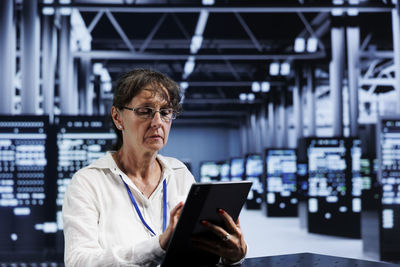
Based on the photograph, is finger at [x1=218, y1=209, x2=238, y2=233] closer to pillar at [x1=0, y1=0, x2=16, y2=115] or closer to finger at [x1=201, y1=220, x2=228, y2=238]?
finger at [x1=201, y1=220, x2=228, y2=238]

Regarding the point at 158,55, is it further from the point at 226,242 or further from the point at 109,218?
the point at 226,242

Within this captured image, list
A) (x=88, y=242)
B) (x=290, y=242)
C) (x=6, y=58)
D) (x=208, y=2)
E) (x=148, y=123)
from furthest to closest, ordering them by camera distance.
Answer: (x=290, y=242) → (x=208, y=2) → (x=6, y=58) → (x=148, y=123) → (x=88, y=242)

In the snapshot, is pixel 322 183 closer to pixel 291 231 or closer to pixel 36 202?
pixel 291 231

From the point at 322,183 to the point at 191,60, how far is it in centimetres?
741

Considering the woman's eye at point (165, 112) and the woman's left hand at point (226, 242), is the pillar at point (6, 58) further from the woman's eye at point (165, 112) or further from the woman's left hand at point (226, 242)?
the woman's left hand at point (226, 242)

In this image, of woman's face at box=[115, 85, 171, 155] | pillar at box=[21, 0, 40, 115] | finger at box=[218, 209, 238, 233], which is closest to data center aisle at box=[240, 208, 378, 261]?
pillar at box=[21, 0, 40, 115]

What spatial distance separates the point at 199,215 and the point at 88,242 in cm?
51

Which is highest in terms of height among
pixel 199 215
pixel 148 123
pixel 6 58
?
pixel 6 58

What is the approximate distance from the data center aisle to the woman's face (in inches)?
261

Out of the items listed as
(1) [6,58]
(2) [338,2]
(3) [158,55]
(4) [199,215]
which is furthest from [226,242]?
(3) [158,55]

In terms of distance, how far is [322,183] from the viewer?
11.2 m

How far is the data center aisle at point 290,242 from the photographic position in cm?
909

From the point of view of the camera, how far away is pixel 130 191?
2.36 meters

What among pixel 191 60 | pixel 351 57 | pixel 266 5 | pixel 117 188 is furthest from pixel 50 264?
pixel 191 60
